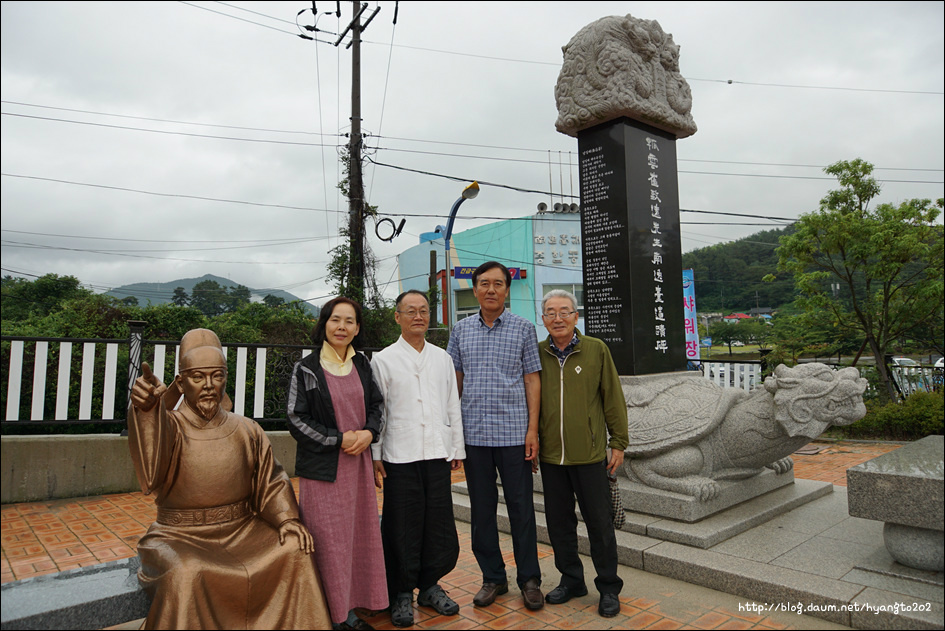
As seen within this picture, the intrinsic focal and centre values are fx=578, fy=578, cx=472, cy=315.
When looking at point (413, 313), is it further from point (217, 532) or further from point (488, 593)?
point (488, 593)

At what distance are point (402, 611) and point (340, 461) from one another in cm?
81

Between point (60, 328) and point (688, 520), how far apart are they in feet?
24.8

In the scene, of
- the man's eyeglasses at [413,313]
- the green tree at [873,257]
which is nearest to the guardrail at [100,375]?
the man's eyeglasses at [413,313]

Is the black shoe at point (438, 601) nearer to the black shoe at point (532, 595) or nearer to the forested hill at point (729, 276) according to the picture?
the black shoe at point (532, 595)

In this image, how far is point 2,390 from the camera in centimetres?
563

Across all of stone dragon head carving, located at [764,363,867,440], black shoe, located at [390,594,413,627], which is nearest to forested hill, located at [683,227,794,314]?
stone dragon head carving, located at [764,363,867,440]

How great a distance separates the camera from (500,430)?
2924mm

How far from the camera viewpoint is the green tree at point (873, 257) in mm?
8930

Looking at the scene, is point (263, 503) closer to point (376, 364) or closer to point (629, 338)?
point (376, 364)

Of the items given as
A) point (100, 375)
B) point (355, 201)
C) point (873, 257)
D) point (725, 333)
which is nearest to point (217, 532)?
point (100, 375)

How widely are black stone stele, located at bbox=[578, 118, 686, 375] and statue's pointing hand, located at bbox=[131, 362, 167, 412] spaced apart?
Answer: 12.2 ft

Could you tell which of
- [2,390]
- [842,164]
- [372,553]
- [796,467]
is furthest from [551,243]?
[372,553]

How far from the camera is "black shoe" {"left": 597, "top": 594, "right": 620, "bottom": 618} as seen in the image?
2.80m

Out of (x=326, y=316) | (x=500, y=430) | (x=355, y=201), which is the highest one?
(x=355, y=201)
